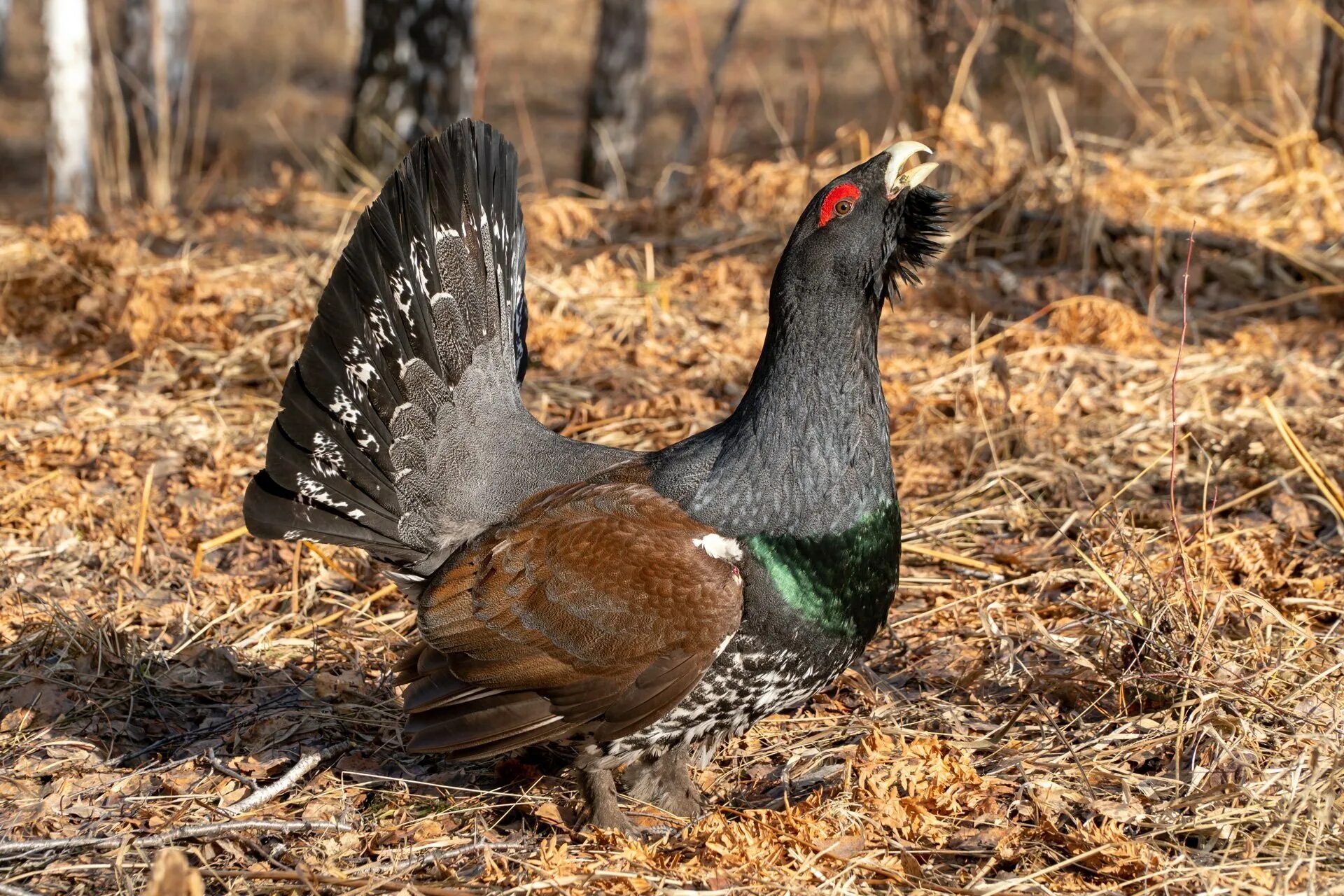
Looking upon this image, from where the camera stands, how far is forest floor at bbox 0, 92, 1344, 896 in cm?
349

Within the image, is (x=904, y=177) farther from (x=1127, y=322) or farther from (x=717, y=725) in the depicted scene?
(x=1127, y=322)

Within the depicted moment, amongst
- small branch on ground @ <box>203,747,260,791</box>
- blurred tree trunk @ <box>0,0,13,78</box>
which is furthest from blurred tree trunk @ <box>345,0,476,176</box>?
blurred tree trunk @ <box>0,0,13,78</box>

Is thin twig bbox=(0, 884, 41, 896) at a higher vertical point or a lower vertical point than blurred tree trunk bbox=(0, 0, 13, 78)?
lower

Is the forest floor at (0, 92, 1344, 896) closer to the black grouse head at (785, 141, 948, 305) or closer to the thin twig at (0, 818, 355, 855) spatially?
the thin twig at (0, 818, 355, 855)

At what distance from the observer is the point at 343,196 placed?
363 inches

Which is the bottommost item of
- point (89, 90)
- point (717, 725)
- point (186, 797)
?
point (186, 797)

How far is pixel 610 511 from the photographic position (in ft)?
12.3

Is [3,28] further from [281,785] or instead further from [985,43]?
[281,785]

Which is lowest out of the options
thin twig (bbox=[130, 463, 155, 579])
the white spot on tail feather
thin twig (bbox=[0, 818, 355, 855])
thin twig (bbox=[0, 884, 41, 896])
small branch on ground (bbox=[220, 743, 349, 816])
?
small branch on ground (bbox=[220, 743, 349, 816])

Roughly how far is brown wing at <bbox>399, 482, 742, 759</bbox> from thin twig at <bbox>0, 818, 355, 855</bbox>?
382 millimetres

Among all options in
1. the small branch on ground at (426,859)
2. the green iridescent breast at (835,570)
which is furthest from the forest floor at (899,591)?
the green iridescent breast at (835,570)

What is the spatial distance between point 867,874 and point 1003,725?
3.02 ft

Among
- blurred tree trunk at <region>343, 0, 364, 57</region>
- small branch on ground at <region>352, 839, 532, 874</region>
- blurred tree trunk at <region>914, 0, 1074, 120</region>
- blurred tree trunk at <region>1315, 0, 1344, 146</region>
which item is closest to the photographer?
small branch on ground at <region>352, 839, 532, 874</region>

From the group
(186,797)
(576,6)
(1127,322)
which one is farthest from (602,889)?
(576,6)
